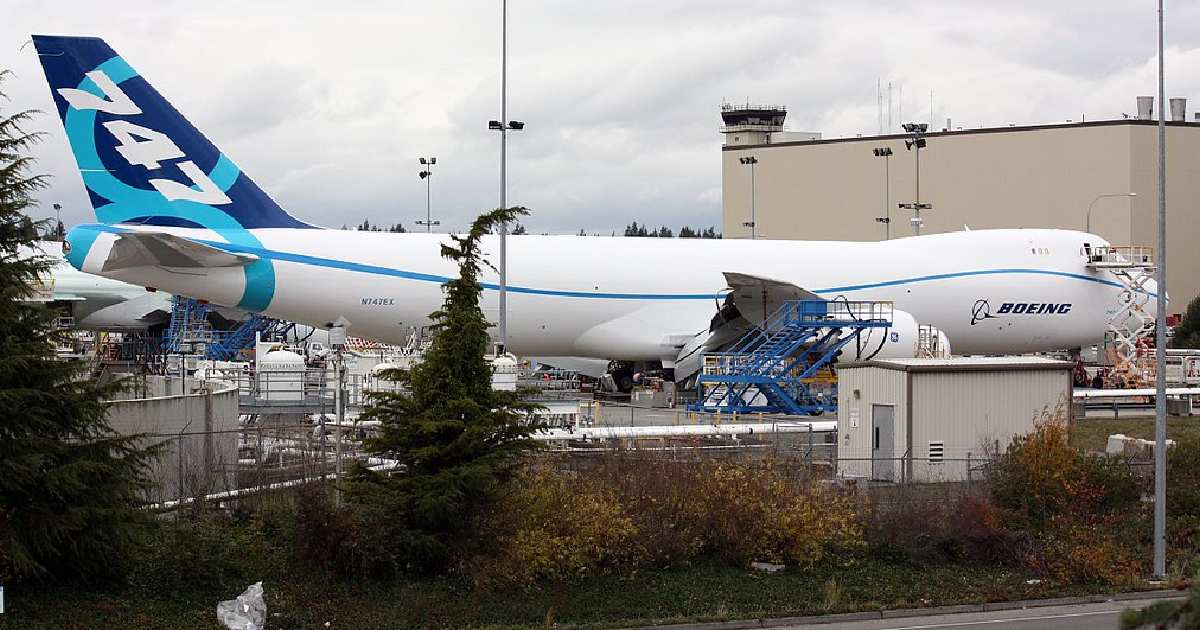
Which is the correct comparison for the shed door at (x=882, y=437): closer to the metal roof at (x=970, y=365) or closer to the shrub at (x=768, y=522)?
the metal roof at (x=970, y=365)

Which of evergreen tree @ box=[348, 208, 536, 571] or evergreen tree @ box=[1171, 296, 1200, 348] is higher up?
evergreen tree @ box=[1171, 296, 1200, 348]

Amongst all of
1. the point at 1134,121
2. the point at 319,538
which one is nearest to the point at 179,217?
the point at 319,538

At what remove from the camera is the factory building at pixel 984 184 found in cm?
7538

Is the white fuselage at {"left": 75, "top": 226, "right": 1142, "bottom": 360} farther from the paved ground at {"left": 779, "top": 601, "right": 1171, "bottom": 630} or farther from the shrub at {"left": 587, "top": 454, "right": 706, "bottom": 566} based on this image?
the paved ground at {"left": 779, "top": 601, "right": 1171, "bottom": 630}

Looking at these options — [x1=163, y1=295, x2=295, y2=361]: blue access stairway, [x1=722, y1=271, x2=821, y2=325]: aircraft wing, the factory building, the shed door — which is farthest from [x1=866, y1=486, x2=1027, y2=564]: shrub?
the factory building

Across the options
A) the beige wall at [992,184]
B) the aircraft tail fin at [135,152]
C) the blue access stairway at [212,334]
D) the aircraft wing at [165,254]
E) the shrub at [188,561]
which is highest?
the beige wall at [992,184]

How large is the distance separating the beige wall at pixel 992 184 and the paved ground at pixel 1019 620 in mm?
60601

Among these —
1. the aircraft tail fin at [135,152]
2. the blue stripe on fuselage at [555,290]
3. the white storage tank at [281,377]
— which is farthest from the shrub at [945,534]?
the aircraft tail fin at [135,152]

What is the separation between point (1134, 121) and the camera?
7525 centimetres

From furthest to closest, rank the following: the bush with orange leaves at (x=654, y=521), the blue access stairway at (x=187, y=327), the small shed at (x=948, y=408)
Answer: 1. the blue access stairway at (x=187, y=327)
2. the small shed at (x=948, y=408)
3. the bush with orange leaves at (x=654, y=521)

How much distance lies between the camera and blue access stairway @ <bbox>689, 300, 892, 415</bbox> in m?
36.6

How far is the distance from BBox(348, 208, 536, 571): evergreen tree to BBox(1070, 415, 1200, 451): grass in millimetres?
16457

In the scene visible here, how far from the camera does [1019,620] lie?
688 inches

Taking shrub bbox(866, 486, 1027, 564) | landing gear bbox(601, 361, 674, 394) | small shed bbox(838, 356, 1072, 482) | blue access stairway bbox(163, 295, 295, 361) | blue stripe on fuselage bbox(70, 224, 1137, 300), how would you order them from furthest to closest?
blue access stairway bbox(163, 295, 295, 361) → landing gear bbox(601, 361, 674, 394) → blue stripe on fuselage bbox(70, 224, 1137, 300) → small shed bbox(838, 356, 1072, 482) → shrub bbox(866, 486, 1027, 564)
